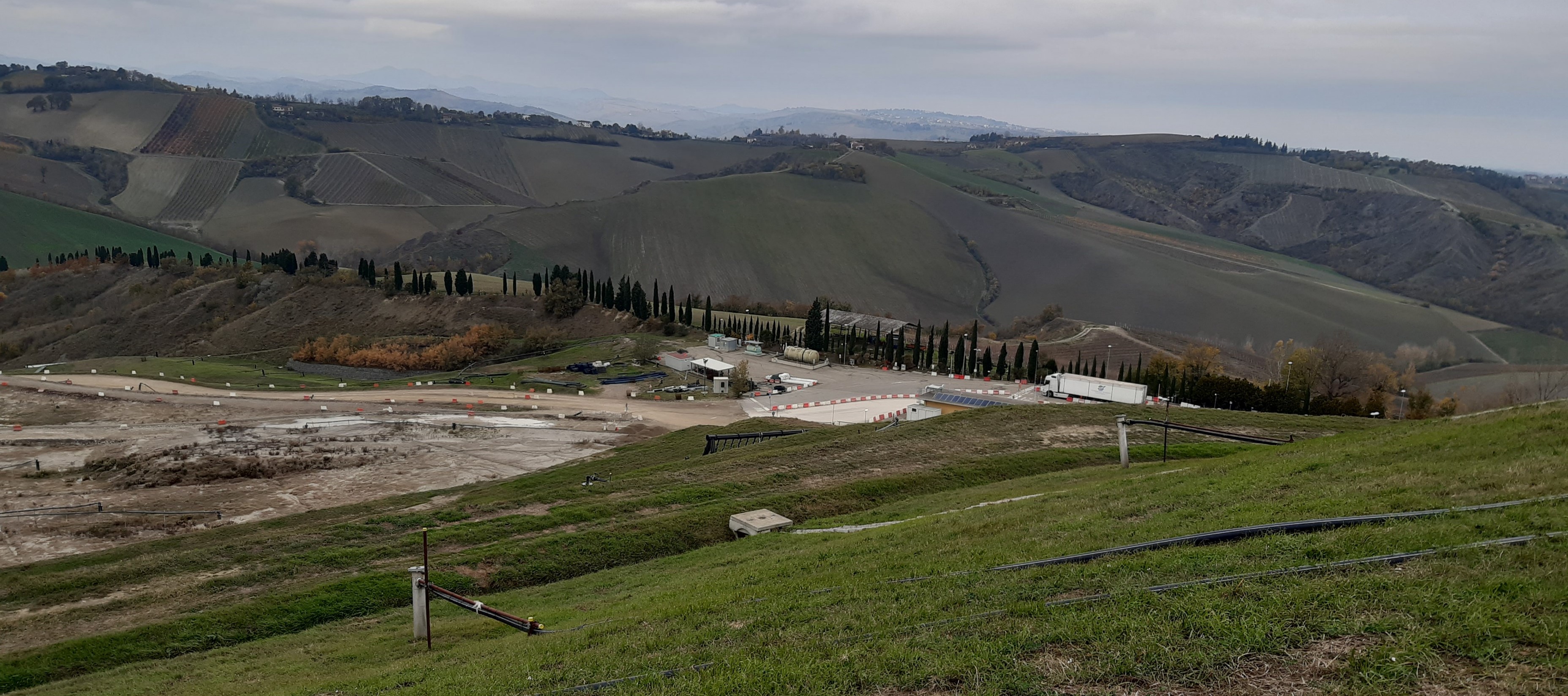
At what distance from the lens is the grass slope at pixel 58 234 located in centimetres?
15275

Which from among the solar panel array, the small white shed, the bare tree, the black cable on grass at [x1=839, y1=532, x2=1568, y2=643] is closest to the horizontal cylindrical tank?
the small white shed

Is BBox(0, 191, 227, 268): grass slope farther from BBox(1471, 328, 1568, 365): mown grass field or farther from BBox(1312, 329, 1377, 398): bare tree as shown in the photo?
BBox(1471, 328, 1568, 365): mown grass field

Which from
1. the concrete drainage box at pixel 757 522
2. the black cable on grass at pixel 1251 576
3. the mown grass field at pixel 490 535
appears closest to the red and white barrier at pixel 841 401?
the mown grass field at pixel 490 535

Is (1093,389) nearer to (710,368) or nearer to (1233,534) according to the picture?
(710,368)

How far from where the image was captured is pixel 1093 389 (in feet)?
209

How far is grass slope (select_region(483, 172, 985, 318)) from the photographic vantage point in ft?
539

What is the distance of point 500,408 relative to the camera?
61625 millimetres

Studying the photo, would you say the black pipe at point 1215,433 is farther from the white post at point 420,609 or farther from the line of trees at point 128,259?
A: the line of trees at point 128,259

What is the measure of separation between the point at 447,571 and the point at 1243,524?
60.5 feet

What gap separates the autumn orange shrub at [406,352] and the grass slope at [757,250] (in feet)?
229

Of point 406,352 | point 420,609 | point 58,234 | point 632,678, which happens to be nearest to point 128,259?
point 58,234

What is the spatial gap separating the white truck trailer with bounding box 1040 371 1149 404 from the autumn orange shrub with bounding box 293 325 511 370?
52.0m

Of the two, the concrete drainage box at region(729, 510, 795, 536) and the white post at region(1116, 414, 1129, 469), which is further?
the white post at region(1116, 414, 1129, 469)

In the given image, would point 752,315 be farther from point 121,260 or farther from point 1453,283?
point 1453,283
